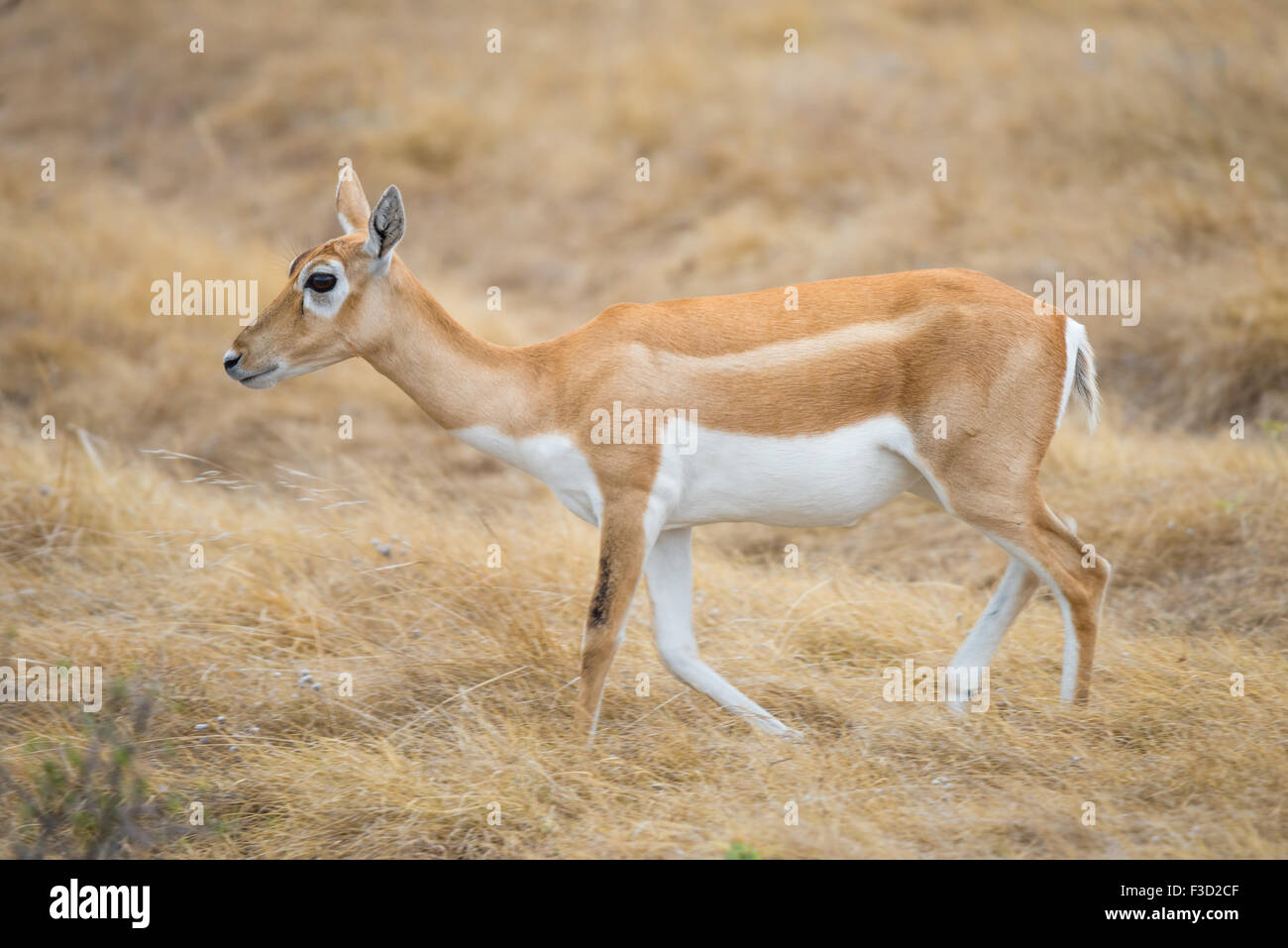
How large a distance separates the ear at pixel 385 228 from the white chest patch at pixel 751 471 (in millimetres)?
696

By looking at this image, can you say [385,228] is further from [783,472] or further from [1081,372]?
[1081,372]

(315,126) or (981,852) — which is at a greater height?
(315,126)

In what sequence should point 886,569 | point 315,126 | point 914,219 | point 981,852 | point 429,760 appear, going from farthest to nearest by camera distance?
point 315,126 → point 914,219 → point 886,569 → point 429,760 → point 981,852

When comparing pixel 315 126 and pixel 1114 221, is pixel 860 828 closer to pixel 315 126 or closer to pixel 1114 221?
pixel 1114 221

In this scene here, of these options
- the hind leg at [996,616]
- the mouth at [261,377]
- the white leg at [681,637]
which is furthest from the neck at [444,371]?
the hind leg at [996,616]

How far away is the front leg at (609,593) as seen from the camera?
181 inches

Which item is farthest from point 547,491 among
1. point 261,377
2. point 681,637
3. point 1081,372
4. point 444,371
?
point 1081,372

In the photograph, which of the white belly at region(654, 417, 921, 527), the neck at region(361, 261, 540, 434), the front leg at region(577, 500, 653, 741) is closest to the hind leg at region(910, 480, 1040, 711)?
the white belly at region(654, 417, 921, 527)

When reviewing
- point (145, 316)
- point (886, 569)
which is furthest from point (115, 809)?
point (145, 316)

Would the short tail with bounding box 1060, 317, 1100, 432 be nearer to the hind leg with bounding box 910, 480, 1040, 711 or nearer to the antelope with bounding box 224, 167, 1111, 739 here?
the antelope with bounding box 224, 167, 1111, 739

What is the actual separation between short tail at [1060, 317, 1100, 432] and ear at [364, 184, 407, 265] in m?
2.42

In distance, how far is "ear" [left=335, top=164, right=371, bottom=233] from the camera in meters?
5.05

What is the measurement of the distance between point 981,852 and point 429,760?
6.31ft

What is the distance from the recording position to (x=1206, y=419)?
845cm
